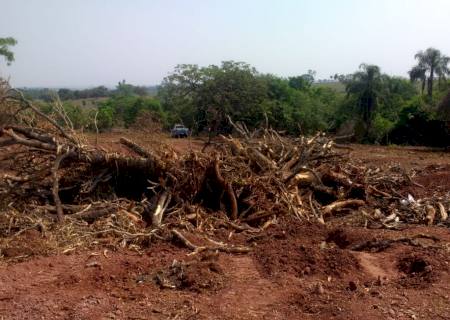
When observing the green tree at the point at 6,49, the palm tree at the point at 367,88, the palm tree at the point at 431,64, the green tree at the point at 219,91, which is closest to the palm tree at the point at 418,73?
the palm tree at the point at 431,64

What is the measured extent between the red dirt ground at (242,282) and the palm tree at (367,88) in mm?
24998

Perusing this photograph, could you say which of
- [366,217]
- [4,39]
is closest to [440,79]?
[4,39]

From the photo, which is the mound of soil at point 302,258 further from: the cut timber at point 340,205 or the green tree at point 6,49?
the green tree at point 6,49

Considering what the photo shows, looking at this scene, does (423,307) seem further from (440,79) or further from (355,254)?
(440,79)

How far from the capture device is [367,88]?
29.7m

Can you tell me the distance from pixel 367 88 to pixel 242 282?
26731mm

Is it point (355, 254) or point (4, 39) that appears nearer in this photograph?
point (355, 254)

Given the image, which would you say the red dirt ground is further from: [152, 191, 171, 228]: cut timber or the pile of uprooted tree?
the pile of uprooted tree

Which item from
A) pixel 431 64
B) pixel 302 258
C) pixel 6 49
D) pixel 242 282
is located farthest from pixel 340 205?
pixel 431 64

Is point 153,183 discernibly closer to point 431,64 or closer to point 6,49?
point 6,49

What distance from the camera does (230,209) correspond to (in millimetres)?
7051

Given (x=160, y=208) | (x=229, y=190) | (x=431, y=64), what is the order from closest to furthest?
(x=160, y=208), (x=229, y=190), (x=431, y=64)

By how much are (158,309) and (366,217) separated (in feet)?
12.5

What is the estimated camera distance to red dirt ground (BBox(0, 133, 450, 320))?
399 cm
